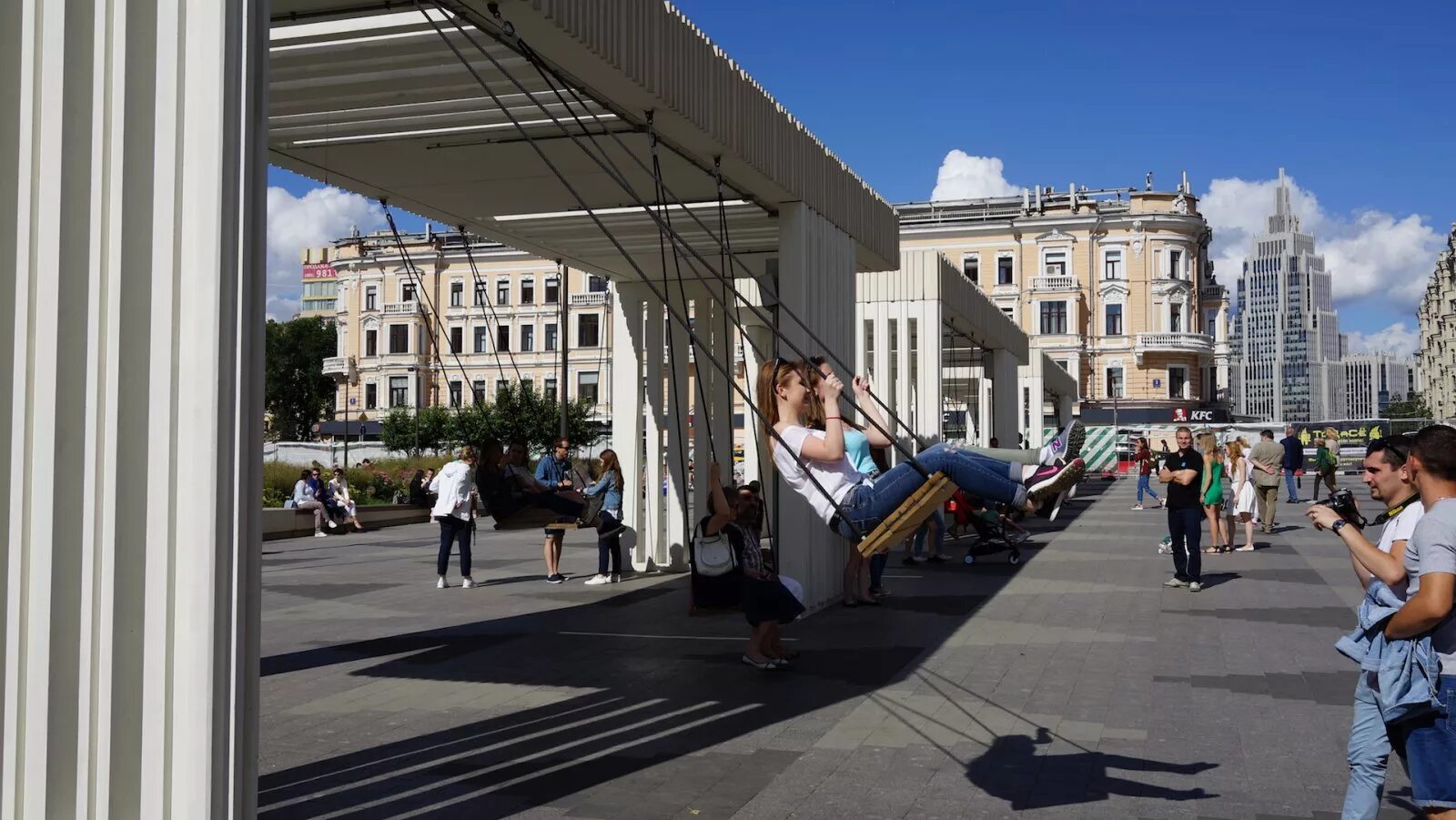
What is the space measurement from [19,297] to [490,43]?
5245mm

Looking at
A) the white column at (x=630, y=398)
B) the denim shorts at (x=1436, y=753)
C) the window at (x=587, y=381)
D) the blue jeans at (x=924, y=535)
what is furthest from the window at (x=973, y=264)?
the denim shorts at (x=1436, y=753)

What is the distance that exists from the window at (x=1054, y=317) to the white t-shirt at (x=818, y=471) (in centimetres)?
6985

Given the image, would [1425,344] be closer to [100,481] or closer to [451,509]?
[451,509]

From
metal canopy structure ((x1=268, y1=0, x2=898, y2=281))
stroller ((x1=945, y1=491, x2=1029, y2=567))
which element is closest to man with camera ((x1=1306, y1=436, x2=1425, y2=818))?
metal canopy structure ((x1=268, y1=0, x2=898, y2=281))

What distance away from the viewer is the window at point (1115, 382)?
75188 millimetres

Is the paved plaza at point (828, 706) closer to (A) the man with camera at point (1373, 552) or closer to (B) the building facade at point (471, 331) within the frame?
(A) the man with camera at point (1373, 552)

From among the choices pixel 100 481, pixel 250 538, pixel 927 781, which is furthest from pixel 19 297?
pixel 927 781

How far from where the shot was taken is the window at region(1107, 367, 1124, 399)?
75.2 m

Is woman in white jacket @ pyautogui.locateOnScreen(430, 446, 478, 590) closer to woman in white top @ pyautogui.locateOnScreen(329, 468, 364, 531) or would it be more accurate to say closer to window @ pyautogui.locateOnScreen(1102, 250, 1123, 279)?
woman in white top @ pyautogui.locateOnScreen(329, 468, 364, 531)

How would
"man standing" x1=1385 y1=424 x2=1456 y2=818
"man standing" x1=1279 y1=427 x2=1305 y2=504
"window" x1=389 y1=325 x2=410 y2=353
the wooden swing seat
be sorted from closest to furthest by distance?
1. "man standing" x1=1385 y1=424 x2=1456 y2=818
2. the wooden swing seat
3. "man standing" x1=1279 y1=427 x2=1305 y2=504
4. "window" x1=389 y1=325 x2=410 y2=353

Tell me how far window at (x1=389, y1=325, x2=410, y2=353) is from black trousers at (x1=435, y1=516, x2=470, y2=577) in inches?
2293

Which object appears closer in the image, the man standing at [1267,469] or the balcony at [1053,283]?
the man standing at [1267,469]

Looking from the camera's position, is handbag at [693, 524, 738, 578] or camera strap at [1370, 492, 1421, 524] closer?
camera strap at [1370, 492, 1421, 524]

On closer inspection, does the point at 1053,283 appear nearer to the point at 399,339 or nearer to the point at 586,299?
the point at 586,299
